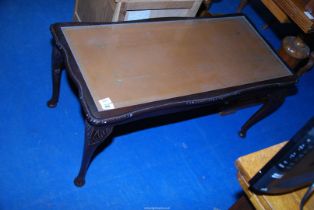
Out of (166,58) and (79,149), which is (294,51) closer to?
(166,58)

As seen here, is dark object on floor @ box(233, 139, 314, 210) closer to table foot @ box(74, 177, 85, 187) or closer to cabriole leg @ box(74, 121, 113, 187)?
cabriole leg @ box(74, 121, 113, 187)

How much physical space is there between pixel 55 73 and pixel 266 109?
1493 mm

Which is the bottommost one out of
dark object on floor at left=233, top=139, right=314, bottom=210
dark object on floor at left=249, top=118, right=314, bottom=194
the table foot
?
the table foot

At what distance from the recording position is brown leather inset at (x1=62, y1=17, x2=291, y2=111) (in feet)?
5.30

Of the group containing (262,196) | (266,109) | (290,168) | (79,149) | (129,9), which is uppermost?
(290,168)

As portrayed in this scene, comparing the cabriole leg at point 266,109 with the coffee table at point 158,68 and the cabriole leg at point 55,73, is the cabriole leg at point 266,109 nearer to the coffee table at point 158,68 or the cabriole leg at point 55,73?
the coffee table at point 158,68

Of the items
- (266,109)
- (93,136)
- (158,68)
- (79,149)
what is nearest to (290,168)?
→ (93,136)

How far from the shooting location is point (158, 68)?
Result: 178 cm

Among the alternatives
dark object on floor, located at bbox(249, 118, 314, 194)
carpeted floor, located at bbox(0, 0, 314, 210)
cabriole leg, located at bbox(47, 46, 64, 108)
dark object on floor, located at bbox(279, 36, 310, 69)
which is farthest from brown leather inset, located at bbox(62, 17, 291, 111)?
dark object on floor, located at bbox(249, 118, 314, 194)

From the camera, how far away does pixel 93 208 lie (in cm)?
179

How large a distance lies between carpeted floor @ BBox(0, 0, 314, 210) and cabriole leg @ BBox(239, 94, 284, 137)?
10 cm

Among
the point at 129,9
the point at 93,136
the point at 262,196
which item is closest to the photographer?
the point at 262,196

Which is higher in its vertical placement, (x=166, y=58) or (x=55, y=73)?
(x=166, y=58)

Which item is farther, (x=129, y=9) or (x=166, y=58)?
(x=129, y=9)
